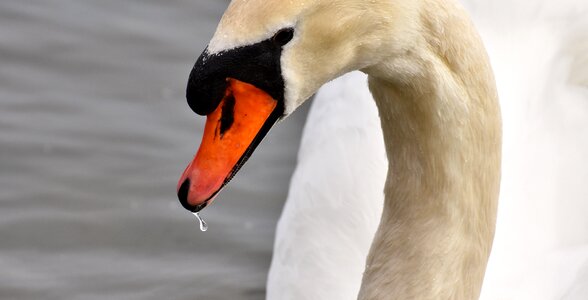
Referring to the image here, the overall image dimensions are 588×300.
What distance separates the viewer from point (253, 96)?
2.84 m

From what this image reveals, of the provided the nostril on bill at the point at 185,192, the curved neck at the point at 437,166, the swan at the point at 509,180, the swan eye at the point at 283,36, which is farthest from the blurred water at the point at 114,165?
the swan eye at the point at 283,36

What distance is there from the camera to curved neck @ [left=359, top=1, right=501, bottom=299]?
120 inches

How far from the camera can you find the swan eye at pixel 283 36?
108 inches

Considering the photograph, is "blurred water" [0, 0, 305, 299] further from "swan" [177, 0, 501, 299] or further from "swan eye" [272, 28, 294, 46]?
"swan eye" [272, 28, 294, 46]

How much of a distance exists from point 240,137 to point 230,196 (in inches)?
118

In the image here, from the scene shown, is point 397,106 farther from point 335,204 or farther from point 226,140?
point 335,204

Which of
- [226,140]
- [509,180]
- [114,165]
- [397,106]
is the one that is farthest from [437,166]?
[114,165]

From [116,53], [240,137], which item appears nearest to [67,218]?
[116,53]

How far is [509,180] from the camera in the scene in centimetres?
474

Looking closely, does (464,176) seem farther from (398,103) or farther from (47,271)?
(47,271)

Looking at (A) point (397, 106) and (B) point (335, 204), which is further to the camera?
(B) point (335, 204)

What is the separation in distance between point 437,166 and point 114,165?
2.83 m

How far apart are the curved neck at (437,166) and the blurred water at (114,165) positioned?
1.87 m

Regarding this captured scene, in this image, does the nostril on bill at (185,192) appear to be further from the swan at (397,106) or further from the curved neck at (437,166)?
the curved neck at (437,166)
